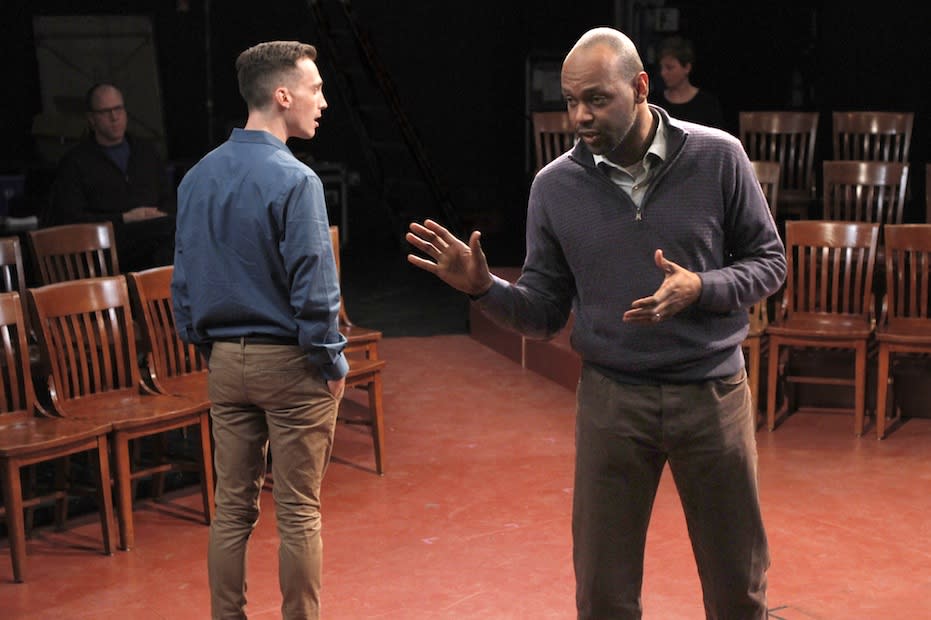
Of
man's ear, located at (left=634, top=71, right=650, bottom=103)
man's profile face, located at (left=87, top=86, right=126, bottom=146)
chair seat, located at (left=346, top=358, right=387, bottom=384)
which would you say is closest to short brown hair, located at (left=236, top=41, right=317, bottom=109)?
man's ear, located at (left=634, top=71, right=650, bottom=103)

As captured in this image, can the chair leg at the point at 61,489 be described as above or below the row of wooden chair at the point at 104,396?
below

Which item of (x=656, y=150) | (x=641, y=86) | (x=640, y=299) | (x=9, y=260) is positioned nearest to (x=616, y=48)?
(x=641, y=86)

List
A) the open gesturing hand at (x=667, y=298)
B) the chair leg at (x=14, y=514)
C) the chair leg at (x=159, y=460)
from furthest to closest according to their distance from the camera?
1. the chair leg at (x=159, y=460)
2. the chair leg at (x=14, y=514)
3. the open gesturing hand at (x=667, y=298)

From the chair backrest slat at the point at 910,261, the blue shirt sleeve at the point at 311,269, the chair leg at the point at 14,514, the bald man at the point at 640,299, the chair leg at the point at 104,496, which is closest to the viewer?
the bald man at the point at 640,299

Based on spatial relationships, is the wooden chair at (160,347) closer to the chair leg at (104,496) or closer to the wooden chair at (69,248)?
the chair leg at (104,496)

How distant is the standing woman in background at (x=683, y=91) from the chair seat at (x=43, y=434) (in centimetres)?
364

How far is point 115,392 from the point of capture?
16.0ft

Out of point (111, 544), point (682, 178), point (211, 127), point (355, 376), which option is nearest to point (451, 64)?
point (211, 127)

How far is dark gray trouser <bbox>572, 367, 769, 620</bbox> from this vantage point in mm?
2660

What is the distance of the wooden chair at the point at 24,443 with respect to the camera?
4.27 m

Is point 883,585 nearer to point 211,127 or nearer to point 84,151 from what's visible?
point 84,151

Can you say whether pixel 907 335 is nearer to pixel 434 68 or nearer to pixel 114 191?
pixel 114 191

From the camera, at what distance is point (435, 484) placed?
5.23 meters

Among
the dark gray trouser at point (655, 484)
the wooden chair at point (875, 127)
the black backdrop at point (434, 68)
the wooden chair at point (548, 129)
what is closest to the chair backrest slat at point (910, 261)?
the wooden chair at point (875, 127)
